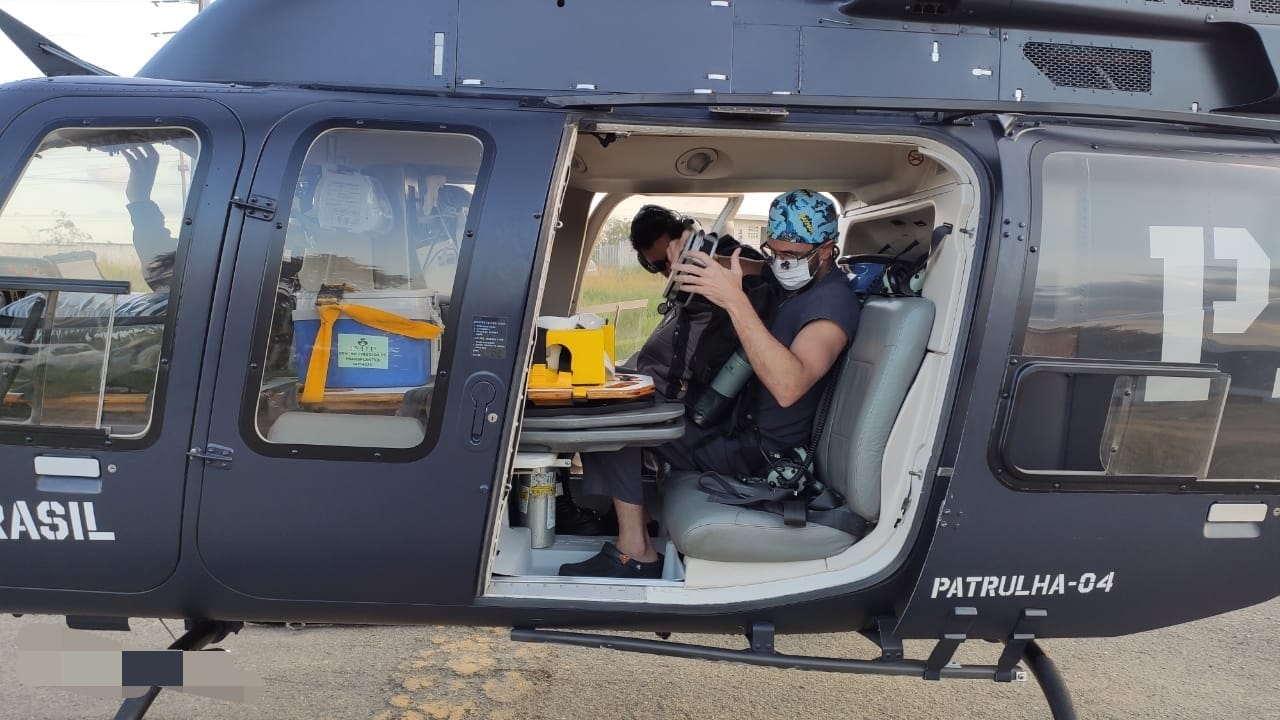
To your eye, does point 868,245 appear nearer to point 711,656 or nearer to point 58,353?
point 711,656

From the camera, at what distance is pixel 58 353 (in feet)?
7.34

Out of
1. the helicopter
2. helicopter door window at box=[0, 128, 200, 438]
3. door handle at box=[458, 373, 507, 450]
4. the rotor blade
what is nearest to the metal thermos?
the helicopter

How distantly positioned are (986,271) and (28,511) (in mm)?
2688

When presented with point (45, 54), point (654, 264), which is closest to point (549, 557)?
point (654, 264)

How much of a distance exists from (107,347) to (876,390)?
2189 millimetres

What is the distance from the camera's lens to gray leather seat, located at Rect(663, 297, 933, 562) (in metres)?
2.49

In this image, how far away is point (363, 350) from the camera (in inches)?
90.7

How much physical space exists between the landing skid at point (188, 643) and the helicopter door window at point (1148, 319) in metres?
2.48

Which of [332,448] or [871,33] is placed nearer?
[332,448]

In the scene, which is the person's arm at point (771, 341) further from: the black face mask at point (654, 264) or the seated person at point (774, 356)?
the black face mask at point (654, 264)

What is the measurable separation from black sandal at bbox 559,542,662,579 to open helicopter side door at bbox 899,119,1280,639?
873mm

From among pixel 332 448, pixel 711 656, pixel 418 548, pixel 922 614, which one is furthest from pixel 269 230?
pixel 922 614

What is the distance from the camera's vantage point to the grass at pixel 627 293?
14.6 ft

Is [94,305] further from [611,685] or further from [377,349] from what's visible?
[611,685]
